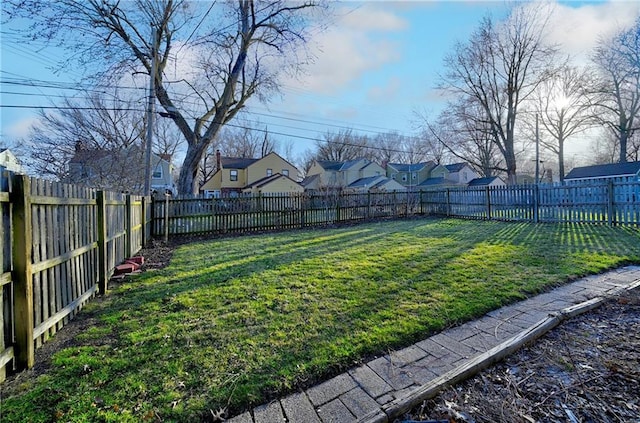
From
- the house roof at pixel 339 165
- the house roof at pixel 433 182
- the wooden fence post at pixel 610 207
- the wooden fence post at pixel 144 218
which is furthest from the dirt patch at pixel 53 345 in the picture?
the house roof at pixel 433 182

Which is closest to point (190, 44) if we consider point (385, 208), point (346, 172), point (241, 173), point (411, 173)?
point (385, 208)

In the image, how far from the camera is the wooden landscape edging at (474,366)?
5.71 feet

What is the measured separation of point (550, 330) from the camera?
2746 millimetres

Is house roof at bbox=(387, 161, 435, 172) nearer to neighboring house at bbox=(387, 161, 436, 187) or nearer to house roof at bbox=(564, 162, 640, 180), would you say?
neighboring house at bbox=(387, 161, 436, 187)

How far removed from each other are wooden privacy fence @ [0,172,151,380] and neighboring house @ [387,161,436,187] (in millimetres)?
39801

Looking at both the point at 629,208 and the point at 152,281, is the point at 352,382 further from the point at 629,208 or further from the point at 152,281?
the point at 629,208

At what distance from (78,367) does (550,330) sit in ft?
13.3

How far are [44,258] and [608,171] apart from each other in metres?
36.7

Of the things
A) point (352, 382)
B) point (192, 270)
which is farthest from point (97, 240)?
point (352, 382)

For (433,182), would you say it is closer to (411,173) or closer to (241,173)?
(411,173)

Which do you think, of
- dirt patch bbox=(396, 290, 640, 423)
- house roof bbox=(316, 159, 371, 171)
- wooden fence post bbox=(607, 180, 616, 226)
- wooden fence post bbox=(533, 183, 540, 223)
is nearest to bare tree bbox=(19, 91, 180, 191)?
dirt patch bbox=(396, 290, 640, 423)

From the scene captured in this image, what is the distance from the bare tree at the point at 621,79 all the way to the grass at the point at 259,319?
878 inches

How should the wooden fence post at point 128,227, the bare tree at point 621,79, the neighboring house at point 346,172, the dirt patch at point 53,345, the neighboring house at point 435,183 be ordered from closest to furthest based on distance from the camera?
1. the dirt patch at point 53,345
2. the wooden fence post at point 128,227
3. the bare tree at point 621,79
4. the neighboring house at point 346,172
5. the neighboring house at point 435,183

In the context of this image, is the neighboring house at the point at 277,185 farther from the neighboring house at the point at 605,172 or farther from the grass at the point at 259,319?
the neighboring house at the point at 605,172
